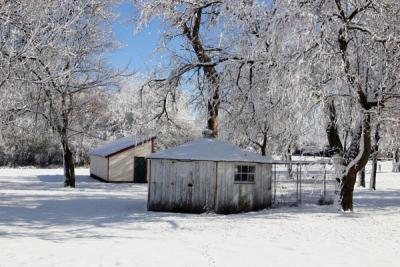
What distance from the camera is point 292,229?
532 inches

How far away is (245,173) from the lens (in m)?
18.4

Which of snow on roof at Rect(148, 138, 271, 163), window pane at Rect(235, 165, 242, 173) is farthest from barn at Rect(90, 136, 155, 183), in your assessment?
window pane at Rect(235, 165, 242, 173)

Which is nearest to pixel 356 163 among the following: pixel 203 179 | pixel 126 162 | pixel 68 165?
pixel 203 179

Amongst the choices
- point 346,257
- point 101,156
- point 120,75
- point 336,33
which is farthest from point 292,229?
point 101,156

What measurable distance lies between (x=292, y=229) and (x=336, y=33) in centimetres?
607

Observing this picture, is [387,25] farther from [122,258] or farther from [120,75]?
[120,75]

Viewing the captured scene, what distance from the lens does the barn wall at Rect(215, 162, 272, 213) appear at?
17.9 metres

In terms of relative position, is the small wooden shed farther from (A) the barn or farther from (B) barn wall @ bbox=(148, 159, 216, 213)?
(A) the barn

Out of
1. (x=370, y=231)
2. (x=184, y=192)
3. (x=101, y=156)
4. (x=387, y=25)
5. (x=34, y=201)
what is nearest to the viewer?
(x=370, y=231)

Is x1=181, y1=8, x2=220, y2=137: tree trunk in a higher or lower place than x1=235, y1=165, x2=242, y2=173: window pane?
higher

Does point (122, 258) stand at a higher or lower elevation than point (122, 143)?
lower

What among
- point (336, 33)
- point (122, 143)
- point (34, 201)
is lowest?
point (34, 201)

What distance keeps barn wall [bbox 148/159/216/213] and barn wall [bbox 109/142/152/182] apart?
1667 cm

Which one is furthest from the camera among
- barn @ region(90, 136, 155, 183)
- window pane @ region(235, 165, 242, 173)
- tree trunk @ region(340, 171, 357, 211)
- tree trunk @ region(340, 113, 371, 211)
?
barn @ region(90, 136, 155, 183)
